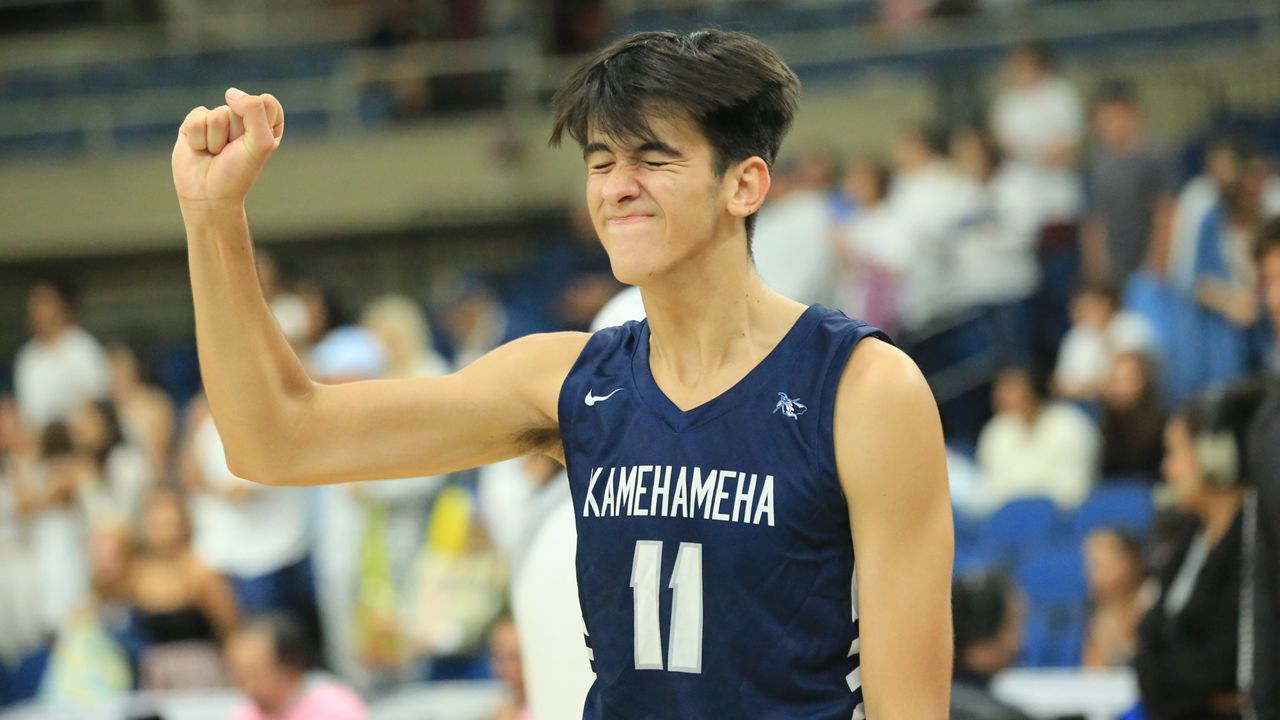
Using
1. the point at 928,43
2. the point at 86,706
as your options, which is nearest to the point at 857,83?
the point at 928,43

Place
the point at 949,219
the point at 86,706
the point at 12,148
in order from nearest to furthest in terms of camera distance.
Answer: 1. the point at 86,706
2. the point at 949,219
3. the point at 12,148

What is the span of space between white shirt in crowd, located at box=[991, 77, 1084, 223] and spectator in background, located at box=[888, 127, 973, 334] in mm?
399

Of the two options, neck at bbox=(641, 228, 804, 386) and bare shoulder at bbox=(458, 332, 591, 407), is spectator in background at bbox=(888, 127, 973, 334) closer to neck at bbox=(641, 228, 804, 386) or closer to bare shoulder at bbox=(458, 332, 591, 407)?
bare shoulder at bbox=(458, 332, 591, 407)

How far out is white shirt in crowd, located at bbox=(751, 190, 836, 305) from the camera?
9320 mm

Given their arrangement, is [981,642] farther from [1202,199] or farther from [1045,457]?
[1202,199]

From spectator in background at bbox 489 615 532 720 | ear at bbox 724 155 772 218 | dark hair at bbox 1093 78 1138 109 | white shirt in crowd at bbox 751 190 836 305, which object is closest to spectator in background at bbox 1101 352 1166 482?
dark hair at bbox 1093 78 1138 109

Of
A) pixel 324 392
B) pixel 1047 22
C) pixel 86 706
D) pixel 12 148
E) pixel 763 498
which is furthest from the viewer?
pixel 12 148

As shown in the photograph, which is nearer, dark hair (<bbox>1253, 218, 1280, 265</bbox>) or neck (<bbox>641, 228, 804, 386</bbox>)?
neck (<bbox>641, 228, 804, 386</bbox>)

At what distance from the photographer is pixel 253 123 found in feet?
7.17

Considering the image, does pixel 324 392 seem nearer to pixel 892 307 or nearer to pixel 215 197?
pixel 215 197

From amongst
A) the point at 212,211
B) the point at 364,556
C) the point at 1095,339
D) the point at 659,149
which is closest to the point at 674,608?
the point at 659,149

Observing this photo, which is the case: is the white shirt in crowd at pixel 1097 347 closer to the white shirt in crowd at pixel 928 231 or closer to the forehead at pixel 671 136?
the white shirt in crowd at pixel 928 231

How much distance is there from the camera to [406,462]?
7.84ft

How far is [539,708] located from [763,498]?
42.0 inches
